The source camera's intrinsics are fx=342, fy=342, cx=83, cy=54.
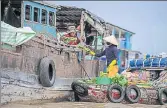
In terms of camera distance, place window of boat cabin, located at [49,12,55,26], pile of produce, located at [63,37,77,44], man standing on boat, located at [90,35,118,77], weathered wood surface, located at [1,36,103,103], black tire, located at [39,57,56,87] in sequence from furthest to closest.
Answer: pile of produce, located at [63,37,77,44] < window of boat cabin, located at [49,12,55,26] < man standing on boat, located at [90,35,118,77] < black tire, located at [39,57,56,87] < weathered wood surface, located at [1,36,103,103]

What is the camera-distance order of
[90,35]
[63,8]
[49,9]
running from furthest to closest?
[90,35] → [63,8] → [49,9]

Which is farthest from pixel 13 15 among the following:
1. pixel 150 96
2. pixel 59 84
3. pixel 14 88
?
pixel 150 96

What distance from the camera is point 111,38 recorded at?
12.0m

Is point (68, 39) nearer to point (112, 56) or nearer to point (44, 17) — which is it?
point (44, 17)

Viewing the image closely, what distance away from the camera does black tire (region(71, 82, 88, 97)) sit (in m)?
11.6

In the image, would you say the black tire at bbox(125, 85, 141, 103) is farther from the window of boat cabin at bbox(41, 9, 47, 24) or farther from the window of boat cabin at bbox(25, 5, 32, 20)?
the window of boat cabin at bbox(25, 5, 32, 20)

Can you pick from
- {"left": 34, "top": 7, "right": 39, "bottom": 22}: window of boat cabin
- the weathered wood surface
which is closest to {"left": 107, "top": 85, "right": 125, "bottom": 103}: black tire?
the weathered wood surface

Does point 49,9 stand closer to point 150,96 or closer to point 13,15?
point 13,15

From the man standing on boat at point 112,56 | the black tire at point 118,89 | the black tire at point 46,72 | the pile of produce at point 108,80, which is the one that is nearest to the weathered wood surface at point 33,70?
the black tire at point 46,72

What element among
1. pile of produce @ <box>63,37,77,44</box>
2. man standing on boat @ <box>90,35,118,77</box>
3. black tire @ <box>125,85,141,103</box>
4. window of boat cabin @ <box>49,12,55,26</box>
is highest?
window of boat cabin @ <box>49,12,55,26</box>

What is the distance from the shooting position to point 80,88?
11.8 meters

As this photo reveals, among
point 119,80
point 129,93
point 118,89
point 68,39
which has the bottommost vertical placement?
point 129,93

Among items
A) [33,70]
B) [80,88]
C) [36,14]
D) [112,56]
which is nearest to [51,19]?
[36,14]

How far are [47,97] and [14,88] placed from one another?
1966 millimetres
